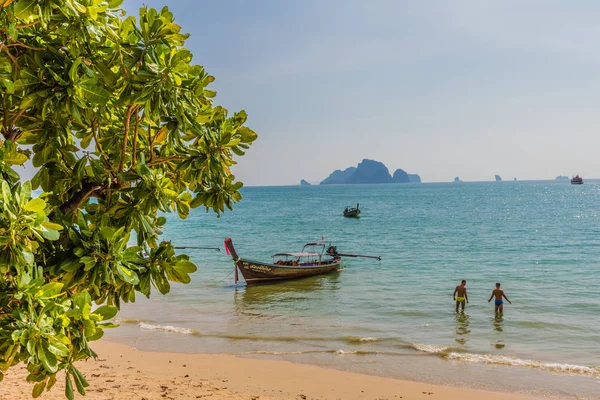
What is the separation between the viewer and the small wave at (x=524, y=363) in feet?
44.2

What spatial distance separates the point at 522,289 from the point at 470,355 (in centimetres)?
1235

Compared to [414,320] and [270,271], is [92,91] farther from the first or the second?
[270,271]

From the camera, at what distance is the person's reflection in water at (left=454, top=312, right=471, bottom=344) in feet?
54.2

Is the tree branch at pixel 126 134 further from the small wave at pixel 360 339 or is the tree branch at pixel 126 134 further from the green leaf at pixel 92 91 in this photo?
the small wave at pixel 360 339

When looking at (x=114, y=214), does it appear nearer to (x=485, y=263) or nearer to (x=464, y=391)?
(x=464, y=391)

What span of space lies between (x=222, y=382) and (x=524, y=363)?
8171 mm

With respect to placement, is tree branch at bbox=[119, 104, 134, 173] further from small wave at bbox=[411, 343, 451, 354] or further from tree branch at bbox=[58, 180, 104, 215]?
small wave at bbox=[411, 343, 451, 354]

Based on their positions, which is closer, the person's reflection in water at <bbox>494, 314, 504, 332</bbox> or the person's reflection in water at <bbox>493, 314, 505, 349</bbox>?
the person's reflection in water at <bbox>493, 314, 505, 349</bbox>

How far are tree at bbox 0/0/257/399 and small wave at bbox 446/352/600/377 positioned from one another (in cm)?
1196

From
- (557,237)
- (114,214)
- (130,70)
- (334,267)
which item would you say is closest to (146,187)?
(114,214)

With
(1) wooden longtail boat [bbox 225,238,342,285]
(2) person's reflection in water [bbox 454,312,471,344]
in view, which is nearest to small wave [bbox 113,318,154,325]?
(1) wooden longtail boat [bbox 225,238,342,285]

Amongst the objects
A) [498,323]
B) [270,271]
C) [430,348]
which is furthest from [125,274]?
[270,271]

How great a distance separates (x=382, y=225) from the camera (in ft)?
222

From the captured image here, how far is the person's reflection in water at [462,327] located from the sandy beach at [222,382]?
455cm
